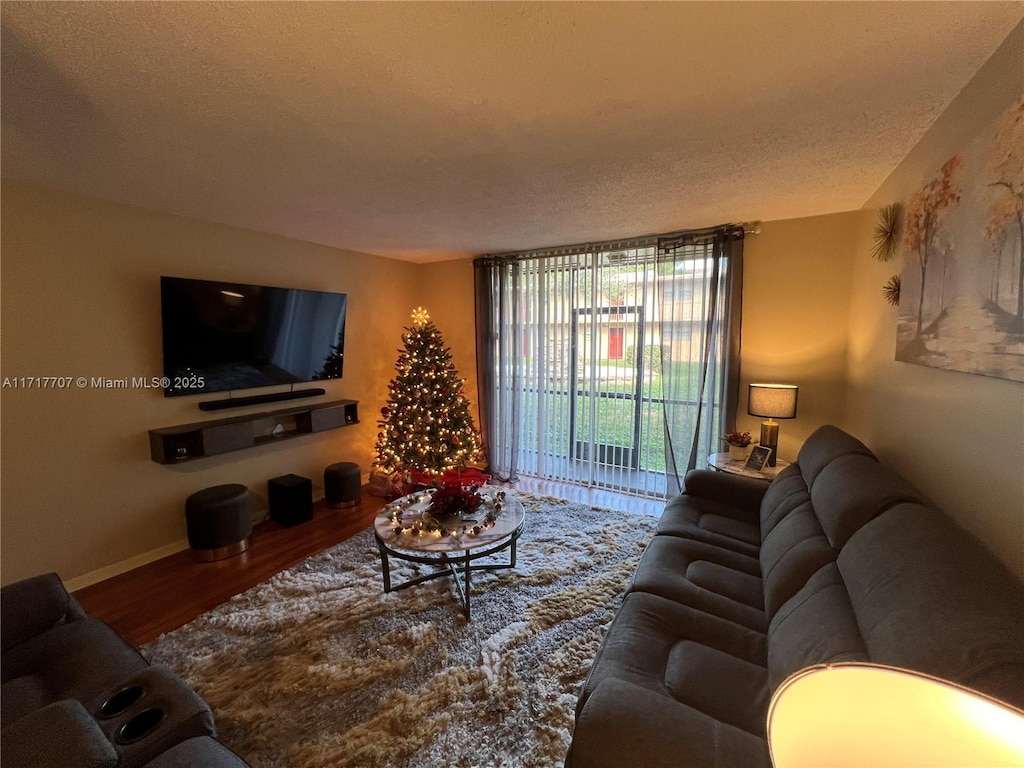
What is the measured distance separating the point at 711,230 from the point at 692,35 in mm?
2418

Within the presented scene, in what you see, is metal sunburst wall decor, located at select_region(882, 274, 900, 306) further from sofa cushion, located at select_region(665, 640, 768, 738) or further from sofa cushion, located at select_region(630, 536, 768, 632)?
sofa cushion, located at select_region(665, 640, 768, 738)

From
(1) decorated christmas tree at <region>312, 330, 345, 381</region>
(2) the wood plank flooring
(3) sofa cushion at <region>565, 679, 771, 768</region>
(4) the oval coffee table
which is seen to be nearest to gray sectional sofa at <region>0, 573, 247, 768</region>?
(2) the wood plank flooring

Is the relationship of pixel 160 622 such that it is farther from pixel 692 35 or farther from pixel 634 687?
pixel 692 35

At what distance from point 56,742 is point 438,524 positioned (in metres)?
1.55

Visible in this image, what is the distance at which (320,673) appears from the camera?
1836 millimetres

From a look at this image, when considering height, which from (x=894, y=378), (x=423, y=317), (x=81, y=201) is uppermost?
(x=81, y=201)

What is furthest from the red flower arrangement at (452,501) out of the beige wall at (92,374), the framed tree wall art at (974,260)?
the framed tree wall art at (974,260)

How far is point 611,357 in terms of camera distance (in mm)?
3883

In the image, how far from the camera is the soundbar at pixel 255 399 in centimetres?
309

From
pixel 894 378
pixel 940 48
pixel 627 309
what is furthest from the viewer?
pixel 627 309

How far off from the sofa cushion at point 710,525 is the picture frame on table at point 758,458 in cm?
45

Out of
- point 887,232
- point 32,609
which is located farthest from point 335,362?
point 887,232

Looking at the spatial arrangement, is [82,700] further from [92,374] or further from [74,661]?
[92,374]

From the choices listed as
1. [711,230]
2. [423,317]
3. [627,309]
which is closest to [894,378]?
[711,230]
